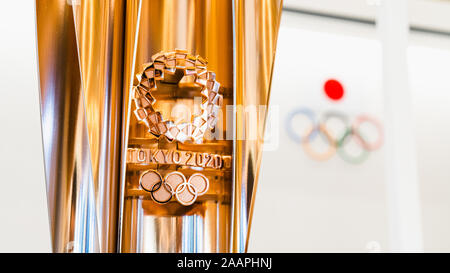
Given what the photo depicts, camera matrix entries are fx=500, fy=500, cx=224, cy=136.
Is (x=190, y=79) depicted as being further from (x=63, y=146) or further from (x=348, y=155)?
(x=348, y=155)

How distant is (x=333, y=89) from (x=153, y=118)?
1329mm

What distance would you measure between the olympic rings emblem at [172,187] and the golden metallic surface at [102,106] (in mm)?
35

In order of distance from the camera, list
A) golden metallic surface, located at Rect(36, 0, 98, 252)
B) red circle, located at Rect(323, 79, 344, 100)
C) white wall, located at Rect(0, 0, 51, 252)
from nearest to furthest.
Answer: golden metallic surface, located at Rect(36, 0, 98, 252)
white wall, located at Rect(0, 0, 51, 252)
red circle, located at Rect(323, 79, 344, 100)

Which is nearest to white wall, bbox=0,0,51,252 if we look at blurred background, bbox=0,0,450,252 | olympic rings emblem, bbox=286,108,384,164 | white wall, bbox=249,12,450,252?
blurred background, bbox=0,0,450,252

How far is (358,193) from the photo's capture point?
173 cm

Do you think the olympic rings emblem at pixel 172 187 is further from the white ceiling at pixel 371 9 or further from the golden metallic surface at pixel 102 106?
the white ceiling at pixel 371 9

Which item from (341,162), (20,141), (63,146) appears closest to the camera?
(63,146)

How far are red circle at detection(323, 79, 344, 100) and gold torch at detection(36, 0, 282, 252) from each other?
1.22m

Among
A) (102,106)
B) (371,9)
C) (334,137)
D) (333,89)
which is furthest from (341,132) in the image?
(102,106)

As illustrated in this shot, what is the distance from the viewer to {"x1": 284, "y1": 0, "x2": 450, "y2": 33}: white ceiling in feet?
5.74

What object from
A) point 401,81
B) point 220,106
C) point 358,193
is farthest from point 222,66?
point 358,193

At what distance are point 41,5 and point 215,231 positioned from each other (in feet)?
1.02

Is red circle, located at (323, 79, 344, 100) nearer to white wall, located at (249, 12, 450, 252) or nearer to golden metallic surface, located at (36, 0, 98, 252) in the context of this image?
white wall, located at (249, 12, 450, 252)

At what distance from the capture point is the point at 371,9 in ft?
5.87
